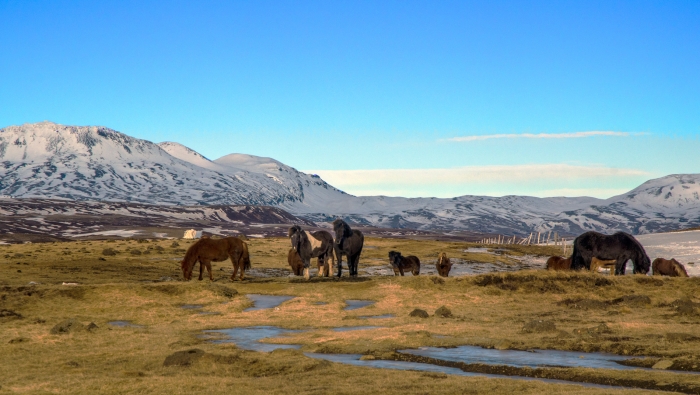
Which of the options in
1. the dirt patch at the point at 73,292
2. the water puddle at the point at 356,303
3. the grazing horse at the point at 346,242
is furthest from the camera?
the grazing horse at the point at 346,242

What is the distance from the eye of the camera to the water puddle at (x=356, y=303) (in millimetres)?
32719

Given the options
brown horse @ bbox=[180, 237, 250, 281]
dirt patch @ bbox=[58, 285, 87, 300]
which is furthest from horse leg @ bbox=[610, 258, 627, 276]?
dirt patch @ bbox=[58, 285, 87, 300]

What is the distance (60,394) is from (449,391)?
27.2 feet

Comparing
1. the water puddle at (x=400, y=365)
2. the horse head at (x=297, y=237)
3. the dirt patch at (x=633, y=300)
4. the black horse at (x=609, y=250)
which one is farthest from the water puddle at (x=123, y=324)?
the black horse at (x=609, y=250)

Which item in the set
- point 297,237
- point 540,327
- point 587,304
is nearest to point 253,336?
point 540,327

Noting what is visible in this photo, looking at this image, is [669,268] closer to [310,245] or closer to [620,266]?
[620,266]

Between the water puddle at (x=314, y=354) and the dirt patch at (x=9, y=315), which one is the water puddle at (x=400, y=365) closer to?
the water puddle at (x=314, y=354)

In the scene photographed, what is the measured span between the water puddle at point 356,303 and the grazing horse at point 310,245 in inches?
280

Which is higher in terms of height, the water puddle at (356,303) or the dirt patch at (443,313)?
the dirt patch at (443,313)

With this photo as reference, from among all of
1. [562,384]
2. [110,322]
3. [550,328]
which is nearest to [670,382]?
[562,384]

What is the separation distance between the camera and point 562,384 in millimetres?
16109

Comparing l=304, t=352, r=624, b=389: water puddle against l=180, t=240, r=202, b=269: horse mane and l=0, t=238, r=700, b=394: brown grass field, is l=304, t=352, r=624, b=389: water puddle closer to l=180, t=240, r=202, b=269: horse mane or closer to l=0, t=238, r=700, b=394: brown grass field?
l=0, t=238, r=700, b=394: brown grass field

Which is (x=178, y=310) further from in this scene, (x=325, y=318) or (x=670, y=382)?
(x=670, y=382)

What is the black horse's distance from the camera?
39.8 meters
